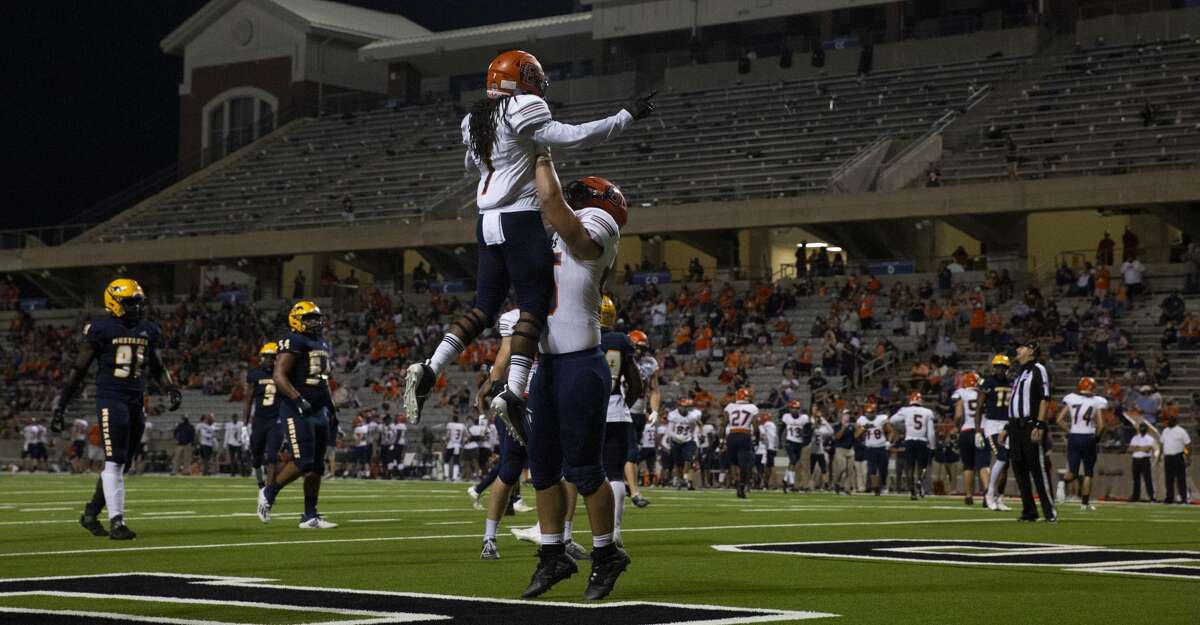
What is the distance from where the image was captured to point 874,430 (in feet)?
88.4

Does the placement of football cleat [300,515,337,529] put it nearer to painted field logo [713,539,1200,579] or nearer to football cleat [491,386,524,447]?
painted field logo [713,539,1200,579]

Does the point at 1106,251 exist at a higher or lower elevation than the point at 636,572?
higher

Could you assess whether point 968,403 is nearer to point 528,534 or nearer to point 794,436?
point 794,436

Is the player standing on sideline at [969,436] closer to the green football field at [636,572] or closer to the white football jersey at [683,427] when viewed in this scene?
the white football jersey at [683,427]

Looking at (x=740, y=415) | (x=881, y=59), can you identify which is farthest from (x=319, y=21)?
(x=740, y=415)

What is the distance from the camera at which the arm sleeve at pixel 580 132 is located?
716 centimetres

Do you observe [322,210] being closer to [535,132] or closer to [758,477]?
[758,477]

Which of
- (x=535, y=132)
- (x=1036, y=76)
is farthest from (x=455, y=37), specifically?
(x=535, y=132)

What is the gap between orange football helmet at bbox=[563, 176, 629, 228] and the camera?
7.29m

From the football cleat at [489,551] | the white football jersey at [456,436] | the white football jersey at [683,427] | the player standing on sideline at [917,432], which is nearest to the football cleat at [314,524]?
the football cleat at [489,551]

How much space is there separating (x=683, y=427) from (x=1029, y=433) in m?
13.4

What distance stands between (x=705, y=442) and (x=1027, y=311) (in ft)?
23.5

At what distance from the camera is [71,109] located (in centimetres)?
5231

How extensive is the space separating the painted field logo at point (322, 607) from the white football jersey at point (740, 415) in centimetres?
1936
